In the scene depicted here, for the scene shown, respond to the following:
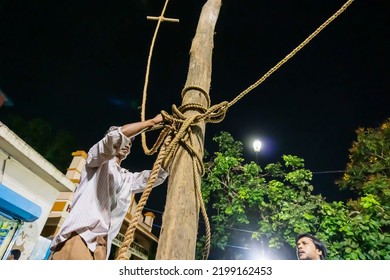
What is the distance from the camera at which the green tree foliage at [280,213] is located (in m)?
5.88

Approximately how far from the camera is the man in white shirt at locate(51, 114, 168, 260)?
163cm

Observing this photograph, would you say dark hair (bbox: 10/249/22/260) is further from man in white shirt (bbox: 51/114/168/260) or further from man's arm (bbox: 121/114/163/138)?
man's arm (bbox: 121/114/163/138)

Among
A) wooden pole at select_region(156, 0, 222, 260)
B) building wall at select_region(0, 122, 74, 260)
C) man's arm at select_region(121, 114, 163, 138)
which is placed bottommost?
wooden pole at select_region(156, 0, 222, 260)

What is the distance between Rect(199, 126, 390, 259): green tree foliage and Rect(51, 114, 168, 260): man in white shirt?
5850 mm

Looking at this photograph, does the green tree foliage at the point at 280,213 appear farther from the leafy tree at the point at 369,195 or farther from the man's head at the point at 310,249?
the man's head at the point at 310,249

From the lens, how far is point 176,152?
1.57m

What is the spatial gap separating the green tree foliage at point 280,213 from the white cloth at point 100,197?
18.9 feet

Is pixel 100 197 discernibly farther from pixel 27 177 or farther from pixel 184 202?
pixel 27 177

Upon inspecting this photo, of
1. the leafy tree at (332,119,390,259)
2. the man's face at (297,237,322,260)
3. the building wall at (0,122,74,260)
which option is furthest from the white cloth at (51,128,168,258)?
the leafy tree at (332,119,390,259)

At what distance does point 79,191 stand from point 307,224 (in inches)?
257

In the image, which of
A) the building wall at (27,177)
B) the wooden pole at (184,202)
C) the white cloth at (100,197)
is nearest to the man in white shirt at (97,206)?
the white cloth at (100,197)

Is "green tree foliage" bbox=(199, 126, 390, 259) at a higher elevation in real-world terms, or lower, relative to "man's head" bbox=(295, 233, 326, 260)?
higher

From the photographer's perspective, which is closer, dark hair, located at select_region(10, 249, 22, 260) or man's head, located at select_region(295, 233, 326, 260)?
man's head, located at select_region(295, 233, 326, 260)
